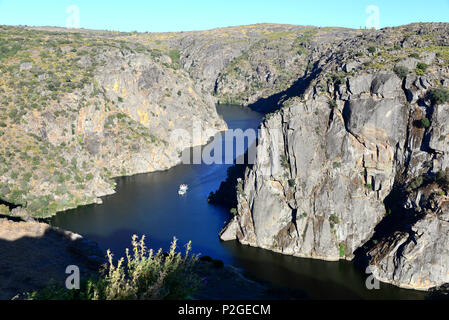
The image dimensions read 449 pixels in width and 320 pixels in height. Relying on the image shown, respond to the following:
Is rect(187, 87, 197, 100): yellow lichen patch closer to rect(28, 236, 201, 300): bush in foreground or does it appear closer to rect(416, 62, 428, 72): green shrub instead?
rect(416, 62, 428, 72): green shrub

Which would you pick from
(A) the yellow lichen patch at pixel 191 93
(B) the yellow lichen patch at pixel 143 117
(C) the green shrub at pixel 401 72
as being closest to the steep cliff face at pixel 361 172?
(C) the green shrub at pixel 401 72

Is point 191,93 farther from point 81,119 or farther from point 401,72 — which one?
point 401,72

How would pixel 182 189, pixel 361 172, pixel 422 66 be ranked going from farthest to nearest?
pixel 182 189 < pixel 422 66 < pixel 361 172

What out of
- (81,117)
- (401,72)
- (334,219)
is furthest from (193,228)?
(81,117)

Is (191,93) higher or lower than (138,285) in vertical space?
higher
